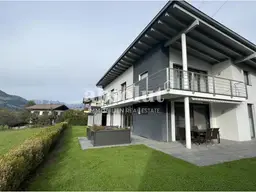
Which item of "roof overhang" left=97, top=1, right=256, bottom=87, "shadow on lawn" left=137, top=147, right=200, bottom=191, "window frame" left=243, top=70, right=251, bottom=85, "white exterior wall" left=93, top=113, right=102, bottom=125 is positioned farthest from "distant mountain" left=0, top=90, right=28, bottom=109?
"window frame" left=243, top=70, right=251, bottom=85

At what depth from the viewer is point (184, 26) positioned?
8.34 m

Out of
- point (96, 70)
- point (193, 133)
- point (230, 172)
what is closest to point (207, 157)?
point (230, 172)

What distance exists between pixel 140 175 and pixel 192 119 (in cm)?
815

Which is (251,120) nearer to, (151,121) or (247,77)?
(247,77)

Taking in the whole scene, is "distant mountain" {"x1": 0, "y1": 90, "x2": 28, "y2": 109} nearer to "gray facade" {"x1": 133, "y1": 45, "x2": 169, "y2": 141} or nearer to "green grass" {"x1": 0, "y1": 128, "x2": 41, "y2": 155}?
"green grass" {"x1": 0, "y1": 128, "x2": 41, "y2": 155}

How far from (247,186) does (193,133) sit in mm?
5785

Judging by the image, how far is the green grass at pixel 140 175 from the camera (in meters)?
3.64

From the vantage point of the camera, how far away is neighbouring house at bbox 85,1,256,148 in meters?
8.12

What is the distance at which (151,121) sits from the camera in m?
10.9

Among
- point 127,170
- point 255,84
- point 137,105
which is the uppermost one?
point 255,84

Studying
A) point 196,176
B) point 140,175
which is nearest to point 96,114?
point 140,175

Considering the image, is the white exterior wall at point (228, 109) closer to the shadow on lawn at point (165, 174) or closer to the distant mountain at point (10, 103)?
the shadow on lawn at point (165, 174)

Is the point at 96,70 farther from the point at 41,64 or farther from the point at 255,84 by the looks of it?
the point at 255,84

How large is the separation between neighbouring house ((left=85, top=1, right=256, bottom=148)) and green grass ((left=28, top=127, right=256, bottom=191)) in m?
3.22
